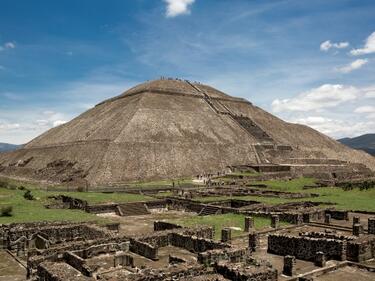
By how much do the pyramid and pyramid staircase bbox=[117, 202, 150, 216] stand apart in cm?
2620

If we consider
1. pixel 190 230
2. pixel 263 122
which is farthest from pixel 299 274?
pixel 263 122

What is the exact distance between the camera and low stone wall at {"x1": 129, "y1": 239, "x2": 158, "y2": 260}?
64.2 feet

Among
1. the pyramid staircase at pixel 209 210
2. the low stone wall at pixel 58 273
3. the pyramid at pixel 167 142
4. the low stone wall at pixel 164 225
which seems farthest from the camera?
the pyramid at pixel 167 142

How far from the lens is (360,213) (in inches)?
1296

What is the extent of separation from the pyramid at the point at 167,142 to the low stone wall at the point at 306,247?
159 ft

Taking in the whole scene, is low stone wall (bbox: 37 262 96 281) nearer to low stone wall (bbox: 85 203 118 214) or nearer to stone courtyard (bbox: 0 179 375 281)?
stone courtyard (bbox: 0 179 375 281)

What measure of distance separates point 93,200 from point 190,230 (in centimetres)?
2267

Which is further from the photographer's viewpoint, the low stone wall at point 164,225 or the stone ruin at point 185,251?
the low stone wall at point 164,225

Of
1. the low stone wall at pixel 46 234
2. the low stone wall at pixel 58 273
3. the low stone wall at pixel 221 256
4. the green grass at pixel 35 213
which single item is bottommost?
the low stone wall at pixel 46 234

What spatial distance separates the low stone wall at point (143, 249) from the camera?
770 inches

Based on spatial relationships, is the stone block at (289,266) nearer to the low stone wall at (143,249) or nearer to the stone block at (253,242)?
the stone block at (253,242)

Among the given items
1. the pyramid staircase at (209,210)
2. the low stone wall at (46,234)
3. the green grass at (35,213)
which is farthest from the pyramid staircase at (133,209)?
the low stone wall at (46,234)

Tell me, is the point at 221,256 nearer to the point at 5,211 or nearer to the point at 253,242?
the point at 253,242

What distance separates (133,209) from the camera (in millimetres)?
39812
